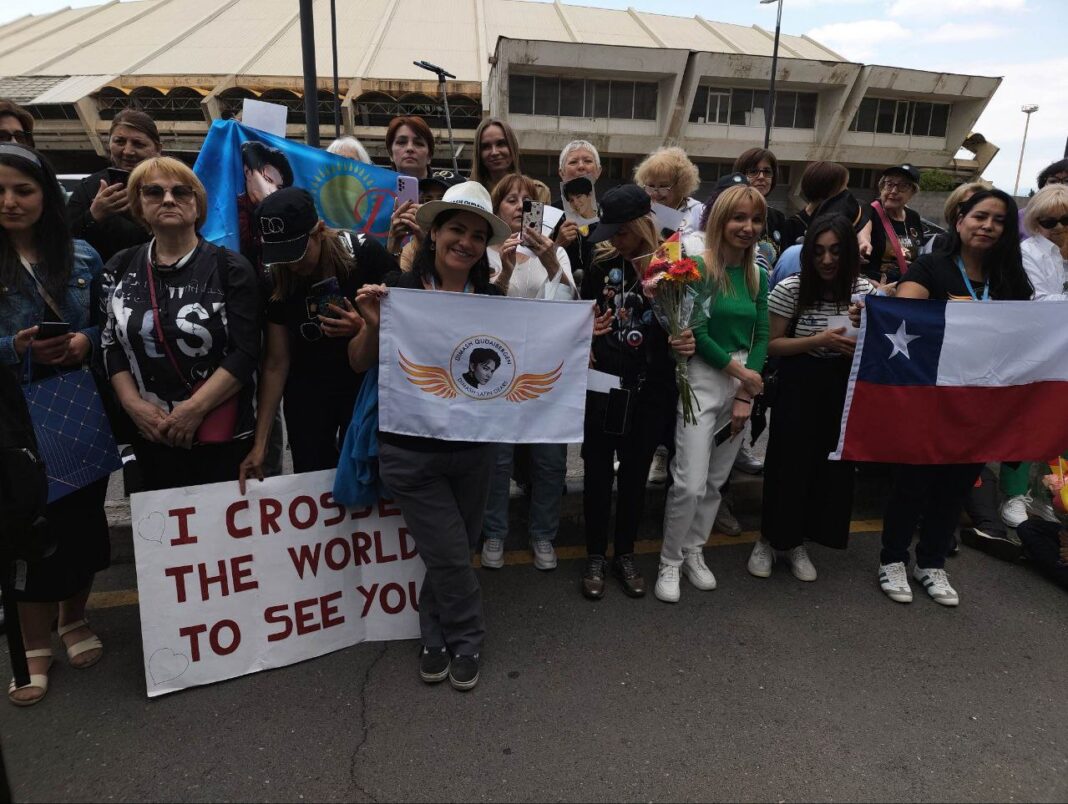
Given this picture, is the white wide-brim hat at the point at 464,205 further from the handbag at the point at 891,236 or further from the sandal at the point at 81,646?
the handbag at the point at 891,236

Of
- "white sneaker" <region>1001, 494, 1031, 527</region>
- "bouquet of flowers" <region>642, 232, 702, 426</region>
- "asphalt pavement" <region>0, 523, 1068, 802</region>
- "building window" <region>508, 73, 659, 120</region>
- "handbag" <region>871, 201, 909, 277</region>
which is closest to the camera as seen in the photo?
"asphalt pavement" <region>0, 523, 1068, 802</region>

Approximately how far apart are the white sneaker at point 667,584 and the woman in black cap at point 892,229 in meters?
2.62

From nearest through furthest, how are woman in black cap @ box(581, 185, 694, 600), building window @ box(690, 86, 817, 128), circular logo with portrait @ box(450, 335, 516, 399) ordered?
circular logo with portrait @ box(450, 335, 516, 399) < woman in black cap @ box(581, 185, 694, 600) < building window @ box(690, 86, 817, 128)

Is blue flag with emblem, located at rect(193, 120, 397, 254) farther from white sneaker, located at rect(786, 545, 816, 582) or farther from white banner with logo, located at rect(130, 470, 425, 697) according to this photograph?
white sneaker, located at rect(786, 545, 816, 582)

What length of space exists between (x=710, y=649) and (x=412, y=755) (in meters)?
1.39

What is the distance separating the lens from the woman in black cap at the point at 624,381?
3031 millimetres

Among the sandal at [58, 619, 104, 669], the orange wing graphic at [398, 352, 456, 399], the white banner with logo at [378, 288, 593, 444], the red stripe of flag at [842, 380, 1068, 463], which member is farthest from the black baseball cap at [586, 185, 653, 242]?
the sandal at [58, 619, 104, 669]

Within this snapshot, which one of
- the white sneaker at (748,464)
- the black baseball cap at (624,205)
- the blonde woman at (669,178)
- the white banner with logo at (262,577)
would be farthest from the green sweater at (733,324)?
the white banner with logo at (262,577)

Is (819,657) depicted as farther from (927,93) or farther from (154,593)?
(927,93)

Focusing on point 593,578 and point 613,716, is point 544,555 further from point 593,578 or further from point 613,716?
point 613,716

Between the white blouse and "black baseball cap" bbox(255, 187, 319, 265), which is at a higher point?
"black baseball cap" bbox(255, 187, 319, 265)

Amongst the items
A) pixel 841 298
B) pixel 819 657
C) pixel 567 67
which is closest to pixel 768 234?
pixel 841 298

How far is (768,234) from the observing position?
4785mm

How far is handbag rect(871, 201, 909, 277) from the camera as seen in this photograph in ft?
15.2
